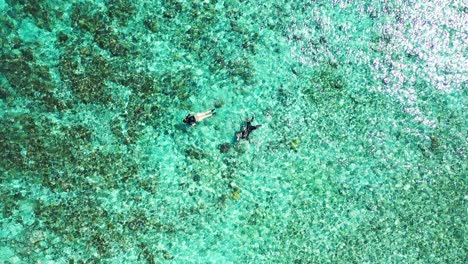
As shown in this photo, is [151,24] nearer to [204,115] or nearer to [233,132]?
[204,115]

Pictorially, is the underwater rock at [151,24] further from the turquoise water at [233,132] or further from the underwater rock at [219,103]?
the underwater rock at [219,103]

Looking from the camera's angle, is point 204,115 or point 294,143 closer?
point 204,115

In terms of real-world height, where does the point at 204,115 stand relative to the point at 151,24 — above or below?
below

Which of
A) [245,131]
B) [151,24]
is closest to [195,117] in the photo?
[245,131]

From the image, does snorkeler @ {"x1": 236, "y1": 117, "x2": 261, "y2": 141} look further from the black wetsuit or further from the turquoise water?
the black wetsuit

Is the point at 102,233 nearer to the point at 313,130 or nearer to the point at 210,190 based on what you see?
the point at 210,190

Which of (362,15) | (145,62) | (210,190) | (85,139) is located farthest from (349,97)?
(85,139)
